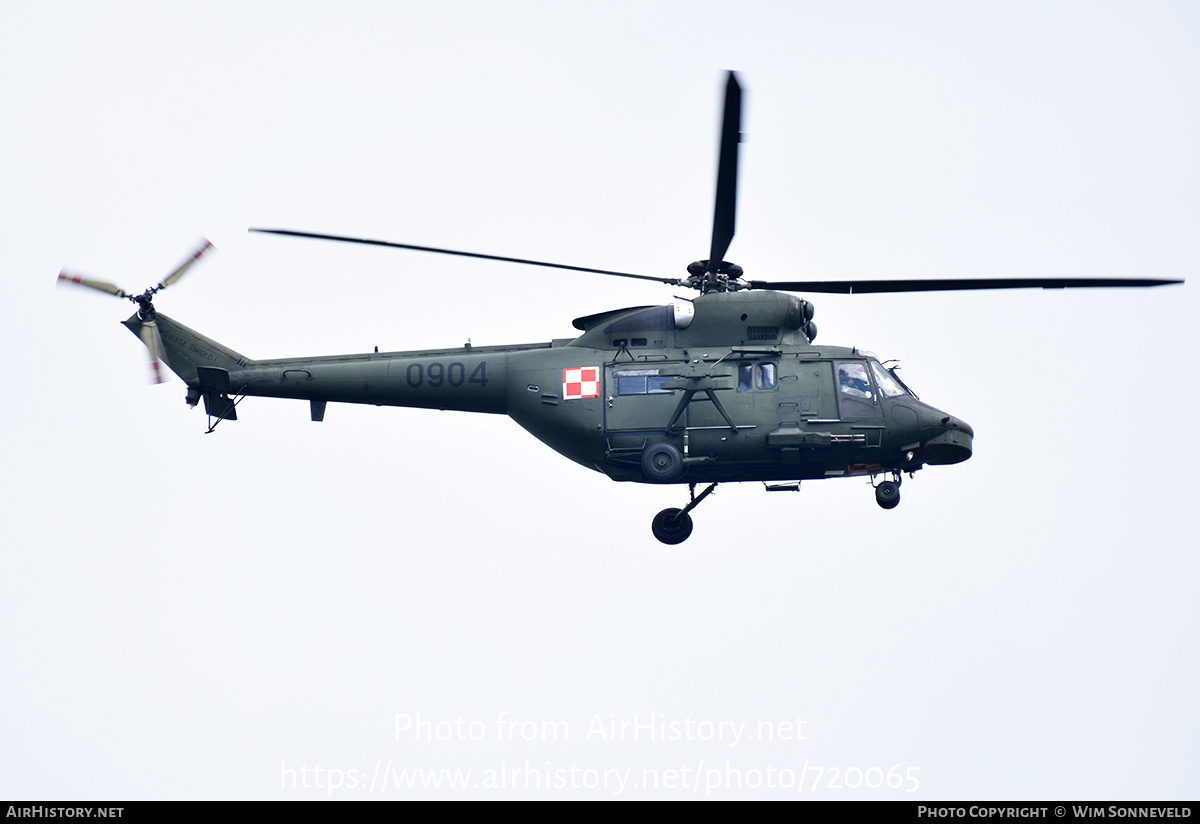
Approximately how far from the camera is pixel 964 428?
2375 cm

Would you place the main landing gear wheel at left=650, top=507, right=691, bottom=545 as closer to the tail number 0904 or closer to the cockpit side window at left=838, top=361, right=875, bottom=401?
the cockpit side window at left=838, top=361, right=875, bottom=401

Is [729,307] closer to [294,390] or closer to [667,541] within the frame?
[667,541]

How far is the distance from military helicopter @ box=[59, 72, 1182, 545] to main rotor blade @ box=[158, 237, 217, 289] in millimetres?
40

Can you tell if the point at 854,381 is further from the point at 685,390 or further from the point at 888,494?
the point at 685,390

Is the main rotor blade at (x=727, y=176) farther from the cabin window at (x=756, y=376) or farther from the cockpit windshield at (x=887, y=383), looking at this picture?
the cockpit windshield at (x=887, y=383)

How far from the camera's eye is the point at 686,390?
23.2 meters

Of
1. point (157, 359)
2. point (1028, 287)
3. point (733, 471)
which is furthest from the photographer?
point (157, 359)

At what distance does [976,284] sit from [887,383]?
2.77 meters

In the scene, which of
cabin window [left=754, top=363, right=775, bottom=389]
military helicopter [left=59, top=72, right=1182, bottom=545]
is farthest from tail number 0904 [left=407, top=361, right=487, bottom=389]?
cabin window [left=754, top=363, right=775, bottom=389]

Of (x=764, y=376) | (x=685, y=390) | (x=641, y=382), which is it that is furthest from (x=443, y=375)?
(x=764, y=376)

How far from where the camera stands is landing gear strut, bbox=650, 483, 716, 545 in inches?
941

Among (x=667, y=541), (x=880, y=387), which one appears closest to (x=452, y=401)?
(x=667, y=541)

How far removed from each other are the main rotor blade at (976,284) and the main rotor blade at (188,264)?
10555 mm

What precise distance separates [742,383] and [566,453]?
330cm
